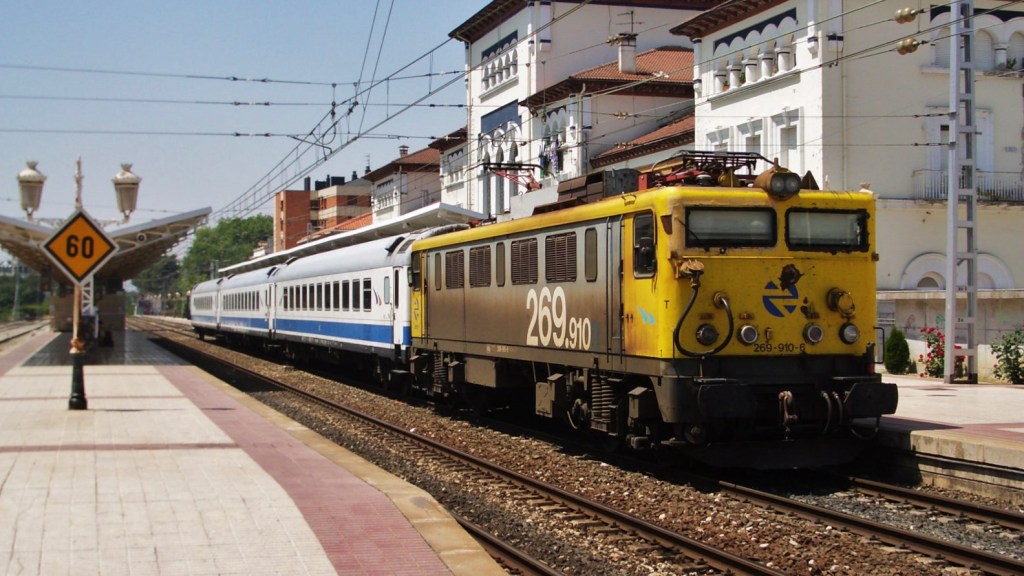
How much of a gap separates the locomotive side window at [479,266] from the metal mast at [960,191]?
9.39m

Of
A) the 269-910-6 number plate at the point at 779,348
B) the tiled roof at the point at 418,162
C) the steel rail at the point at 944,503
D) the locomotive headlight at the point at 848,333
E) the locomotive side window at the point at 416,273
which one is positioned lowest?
the steel rail at the point at 944,503

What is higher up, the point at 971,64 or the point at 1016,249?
the point at 971,64

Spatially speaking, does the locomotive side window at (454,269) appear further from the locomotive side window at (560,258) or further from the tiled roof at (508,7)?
the tiled roof at (508,7)

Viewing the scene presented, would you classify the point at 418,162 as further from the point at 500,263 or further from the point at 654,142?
the point at 500,263

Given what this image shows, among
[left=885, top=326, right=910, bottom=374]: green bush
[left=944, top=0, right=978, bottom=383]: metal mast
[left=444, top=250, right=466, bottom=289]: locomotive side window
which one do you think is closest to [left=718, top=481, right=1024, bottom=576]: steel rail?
[left=444, top=250, right=466, bottom=289]: locomotive side window

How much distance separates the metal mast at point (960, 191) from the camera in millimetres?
20375

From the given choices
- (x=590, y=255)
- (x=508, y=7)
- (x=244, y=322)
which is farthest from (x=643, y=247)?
(x=508, y=7)

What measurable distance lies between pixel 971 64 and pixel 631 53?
81.8 ft

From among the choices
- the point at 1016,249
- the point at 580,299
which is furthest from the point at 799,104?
the point at 580,299

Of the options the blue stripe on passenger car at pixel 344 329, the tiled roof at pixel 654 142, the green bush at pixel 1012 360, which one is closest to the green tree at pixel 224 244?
the tiled roof at pixel 654 142

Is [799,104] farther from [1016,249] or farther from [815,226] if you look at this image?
[815,226]

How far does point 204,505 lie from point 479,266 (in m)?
7.55

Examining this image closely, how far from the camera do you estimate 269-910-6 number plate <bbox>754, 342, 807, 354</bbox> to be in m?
11.4

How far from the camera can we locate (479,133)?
176 feet
